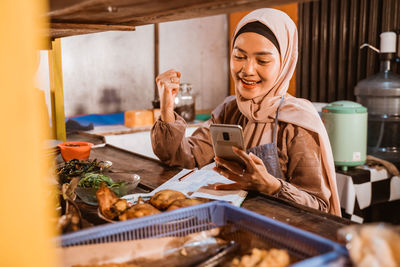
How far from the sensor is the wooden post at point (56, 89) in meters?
3.02

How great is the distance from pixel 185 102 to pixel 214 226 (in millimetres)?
3530

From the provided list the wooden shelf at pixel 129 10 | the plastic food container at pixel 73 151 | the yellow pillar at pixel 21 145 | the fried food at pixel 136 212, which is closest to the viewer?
the yellow pillar at pixel 21 145

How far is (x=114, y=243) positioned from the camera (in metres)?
1.04

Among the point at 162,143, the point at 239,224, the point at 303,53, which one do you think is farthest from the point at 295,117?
the point at 303,53

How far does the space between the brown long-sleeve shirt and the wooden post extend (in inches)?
44.3

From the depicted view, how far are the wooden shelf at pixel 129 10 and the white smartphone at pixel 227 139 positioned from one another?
506mm

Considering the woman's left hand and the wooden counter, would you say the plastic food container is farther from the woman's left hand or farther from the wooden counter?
the woman's left hand

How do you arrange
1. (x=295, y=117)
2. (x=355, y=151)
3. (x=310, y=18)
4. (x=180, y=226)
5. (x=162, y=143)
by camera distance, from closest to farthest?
(x=180, y=226) → (x=295, y=117) → (x=162, y=143) → (x=355, y=151) → (x=310, y=18)

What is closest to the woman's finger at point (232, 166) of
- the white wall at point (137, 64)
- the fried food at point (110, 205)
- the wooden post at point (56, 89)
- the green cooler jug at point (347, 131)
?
the fried food at point (110, 205)

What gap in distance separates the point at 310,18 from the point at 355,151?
2043 mm

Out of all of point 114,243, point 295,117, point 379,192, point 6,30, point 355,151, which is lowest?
point 379,192

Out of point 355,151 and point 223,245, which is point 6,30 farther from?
point 355,151

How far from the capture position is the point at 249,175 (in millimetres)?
1718

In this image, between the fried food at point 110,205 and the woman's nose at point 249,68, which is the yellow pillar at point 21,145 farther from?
the woman's nose at point 249,68
